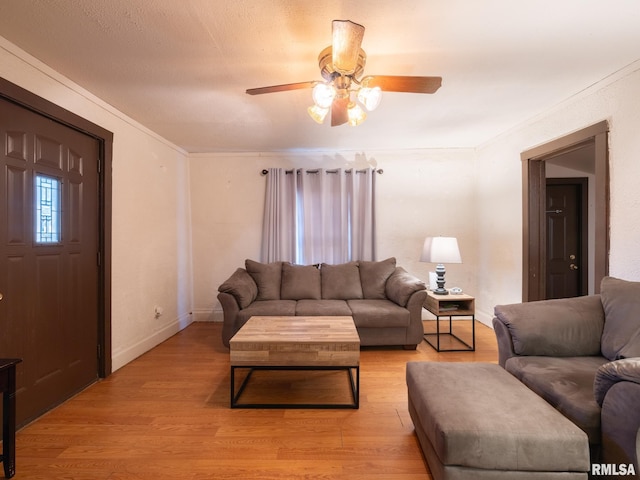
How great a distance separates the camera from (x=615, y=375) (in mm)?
1255

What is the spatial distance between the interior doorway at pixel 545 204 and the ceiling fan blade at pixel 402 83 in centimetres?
165

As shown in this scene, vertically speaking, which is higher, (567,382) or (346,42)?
(346,42)

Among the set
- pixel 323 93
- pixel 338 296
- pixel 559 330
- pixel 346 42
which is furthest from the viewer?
pixel 338 296

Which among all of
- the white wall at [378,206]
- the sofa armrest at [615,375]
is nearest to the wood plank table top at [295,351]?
the sofa armrest at [615,375]

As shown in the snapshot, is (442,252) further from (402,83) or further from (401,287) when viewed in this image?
(402,83)

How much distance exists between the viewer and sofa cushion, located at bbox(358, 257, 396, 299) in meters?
3.67

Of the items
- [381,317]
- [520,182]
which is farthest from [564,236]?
[381,317]

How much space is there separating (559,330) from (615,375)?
724mm

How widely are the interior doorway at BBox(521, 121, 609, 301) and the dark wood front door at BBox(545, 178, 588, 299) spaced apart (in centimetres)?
10

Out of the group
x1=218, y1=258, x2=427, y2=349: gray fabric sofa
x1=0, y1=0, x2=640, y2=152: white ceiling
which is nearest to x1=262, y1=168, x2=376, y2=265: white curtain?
x1=218, y1=258, x2=427, y2=349: gray fabric sofa

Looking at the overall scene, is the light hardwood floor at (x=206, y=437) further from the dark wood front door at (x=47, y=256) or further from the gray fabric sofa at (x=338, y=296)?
the gray fabric sofa at (x=338, y=296)

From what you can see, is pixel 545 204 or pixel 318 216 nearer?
pixel 545 204

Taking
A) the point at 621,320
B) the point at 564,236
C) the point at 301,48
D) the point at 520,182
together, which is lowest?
the point at 621,320

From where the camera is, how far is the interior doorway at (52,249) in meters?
1.85
